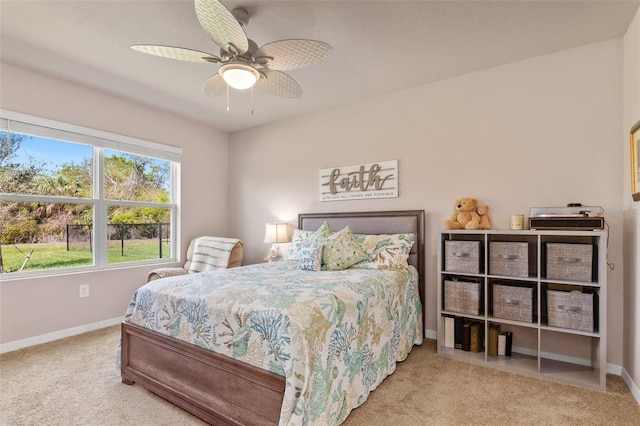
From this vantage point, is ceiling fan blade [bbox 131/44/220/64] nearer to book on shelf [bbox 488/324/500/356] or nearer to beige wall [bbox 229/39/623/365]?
beige wall [bbox 229/39/623/365]

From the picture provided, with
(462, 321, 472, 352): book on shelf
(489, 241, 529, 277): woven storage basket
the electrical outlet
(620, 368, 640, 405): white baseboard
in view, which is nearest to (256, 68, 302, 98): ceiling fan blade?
(489, 241, 529, 277): woven storage basket

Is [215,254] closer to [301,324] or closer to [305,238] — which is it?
[305,238]

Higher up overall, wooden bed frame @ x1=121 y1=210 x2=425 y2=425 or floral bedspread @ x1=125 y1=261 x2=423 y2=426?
floral bedspread @ x1=125 y1=261 x2=423 y2=426

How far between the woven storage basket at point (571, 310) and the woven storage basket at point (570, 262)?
12cm

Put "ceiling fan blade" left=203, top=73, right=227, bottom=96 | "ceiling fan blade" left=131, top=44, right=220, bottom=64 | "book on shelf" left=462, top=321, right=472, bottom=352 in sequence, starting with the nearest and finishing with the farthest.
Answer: "ceiling fan blade" left=131, top=44, right=220, bottom=64 → "ceiling fan blade" left=203, top=73, right=227, bottom=96 → "book on shelf" left=462, top=321, right=472, bottom=352

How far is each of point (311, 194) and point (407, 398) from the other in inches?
99.5

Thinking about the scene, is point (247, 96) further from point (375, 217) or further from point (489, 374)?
point (489, 374)

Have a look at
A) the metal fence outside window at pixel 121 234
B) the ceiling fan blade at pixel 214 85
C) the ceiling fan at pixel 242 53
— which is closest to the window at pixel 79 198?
the metal fence outside window at pixel 121 234

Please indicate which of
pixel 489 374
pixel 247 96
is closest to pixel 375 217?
pixel 489 374

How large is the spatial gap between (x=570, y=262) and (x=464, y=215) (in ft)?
2.69

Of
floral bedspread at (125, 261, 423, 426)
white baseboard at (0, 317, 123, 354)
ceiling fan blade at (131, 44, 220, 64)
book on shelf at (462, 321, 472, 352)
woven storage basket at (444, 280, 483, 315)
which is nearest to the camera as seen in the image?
floral bedspread at (125, 261, 423, 426)

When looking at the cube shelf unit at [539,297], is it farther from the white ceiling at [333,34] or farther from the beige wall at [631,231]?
the white ceiling at [333,34]

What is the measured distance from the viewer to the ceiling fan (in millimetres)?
1733

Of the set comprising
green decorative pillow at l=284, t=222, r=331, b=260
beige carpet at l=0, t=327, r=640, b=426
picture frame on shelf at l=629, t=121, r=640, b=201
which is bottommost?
beige carpet at l=0, t=327, r=640, b=426
